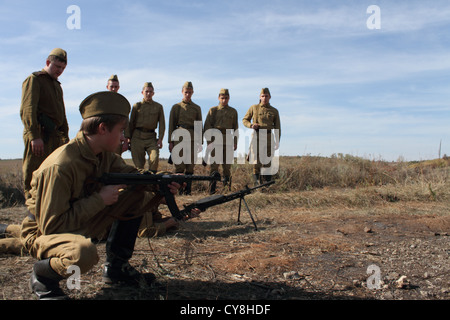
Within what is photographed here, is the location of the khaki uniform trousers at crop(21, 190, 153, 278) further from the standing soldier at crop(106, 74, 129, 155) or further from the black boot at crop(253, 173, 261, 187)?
the black boot at crop(253, 173, 261, 187)

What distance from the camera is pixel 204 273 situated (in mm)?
3035

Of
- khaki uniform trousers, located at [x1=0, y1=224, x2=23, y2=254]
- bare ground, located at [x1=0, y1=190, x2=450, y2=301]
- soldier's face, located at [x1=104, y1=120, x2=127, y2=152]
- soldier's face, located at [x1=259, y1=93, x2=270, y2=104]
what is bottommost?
bare ground, located at [x1=0, y1=190, x2=450, y2=301]

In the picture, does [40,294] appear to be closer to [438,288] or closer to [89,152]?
Result: [89,152]

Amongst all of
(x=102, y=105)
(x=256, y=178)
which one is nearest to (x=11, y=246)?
(x=102, y=105)

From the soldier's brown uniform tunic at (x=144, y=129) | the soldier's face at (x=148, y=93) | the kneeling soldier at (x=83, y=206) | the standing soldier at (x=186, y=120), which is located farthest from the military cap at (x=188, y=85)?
the kneeling soldier at (x=83, y=206)

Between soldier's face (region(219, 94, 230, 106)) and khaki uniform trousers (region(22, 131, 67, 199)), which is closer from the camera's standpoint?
khaki uniform trousers (region(22, 131, 67, 199))

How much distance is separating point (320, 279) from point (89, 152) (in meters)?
1.99

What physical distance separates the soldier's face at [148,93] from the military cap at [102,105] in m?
5.10

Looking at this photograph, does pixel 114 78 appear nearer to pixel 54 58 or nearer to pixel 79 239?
pixel 54 58

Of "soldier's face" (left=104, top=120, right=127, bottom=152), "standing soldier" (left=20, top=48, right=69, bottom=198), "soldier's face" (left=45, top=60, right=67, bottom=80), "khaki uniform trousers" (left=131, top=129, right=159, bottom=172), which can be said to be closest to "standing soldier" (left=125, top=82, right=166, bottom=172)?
"khaki uniform trousers" (left=131, top=129, right=159, bottom=172)

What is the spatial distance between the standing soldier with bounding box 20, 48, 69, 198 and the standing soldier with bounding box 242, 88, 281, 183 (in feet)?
16.2

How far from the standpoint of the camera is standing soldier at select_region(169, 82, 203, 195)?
8016mm

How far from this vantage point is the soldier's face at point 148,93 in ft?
24.8

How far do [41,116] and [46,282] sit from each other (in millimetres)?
2456
